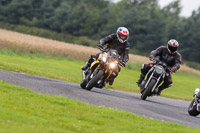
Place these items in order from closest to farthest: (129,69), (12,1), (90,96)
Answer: (90,96)
(129,69)
(12,1)

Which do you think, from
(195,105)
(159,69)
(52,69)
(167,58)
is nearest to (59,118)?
(195,105)

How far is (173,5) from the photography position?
127 metres

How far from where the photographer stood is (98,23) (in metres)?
95.6

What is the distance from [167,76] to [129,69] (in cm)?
2789

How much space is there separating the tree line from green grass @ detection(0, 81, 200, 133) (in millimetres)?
76052

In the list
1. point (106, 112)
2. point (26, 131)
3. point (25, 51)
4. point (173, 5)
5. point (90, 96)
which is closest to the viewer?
point (26, 131)

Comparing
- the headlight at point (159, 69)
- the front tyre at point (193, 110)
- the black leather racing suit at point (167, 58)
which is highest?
the black leather racing suit at point (167, 58)

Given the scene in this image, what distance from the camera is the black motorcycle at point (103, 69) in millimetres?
14195

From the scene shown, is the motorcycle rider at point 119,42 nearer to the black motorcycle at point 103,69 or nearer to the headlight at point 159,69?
the black motorcycle at point 103,69

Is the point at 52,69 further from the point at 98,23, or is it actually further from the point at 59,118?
the point at 98,23

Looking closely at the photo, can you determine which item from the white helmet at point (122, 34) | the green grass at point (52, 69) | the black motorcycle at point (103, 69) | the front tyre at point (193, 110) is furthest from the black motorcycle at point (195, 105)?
the green grass at point (52, 69)

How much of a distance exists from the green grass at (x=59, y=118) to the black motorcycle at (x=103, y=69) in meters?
3.69

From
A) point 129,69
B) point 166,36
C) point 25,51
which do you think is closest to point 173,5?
point 166,36

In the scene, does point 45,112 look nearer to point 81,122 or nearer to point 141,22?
point 81,122
